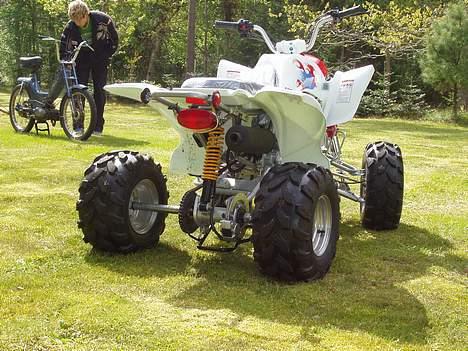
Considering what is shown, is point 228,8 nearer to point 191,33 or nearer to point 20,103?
point 191,33

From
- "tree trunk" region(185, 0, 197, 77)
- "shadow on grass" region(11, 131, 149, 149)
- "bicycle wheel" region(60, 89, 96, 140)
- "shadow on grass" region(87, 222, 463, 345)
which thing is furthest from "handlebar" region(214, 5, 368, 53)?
"tree trunk" region(185, 0, 197, 77)

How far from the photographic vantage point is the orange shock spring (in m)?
3.56

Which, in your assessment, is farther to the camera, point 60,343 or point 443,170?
point 443,170

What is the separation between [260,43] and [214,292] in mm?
21159

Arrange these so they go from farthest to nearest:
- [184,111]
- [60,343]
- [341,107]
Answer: [341,107] → [184,111] → [60,343]

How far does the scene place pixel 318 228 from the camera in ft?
12.2

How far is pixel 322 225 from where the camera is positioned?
12.3 ft

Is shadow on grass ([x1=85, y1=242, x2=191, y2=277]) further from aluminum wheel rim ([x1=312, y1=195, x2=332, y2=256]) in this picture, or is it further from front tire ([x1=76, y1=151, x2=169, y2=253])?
aluminum wheel rim ([x1=312, y1=195, x2=332, y2=256])

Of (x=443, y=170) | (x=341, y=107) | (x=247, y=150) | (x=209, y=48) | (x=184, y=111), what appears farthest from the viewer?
(x=209, y=48)

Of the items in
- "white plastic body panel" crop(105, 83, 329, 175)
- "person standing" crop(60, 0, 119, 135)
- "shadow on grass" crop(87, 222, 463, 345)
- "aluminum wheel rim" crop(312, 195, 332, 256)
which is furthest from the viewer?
"person standing" crop(60, 0, 119, 135)

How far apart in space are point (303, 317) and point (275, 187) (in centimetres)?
66

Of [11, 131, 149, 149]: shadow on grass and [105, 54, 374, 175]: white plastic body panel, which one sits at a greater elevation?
[105, 54, 374, 175]: white plastic body panel

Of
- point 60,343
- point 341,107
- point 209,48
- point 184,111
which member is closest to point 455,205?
point 341,107

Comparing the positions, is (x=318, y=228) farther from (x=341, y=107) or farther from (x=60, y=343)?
(x=60, y=343)
